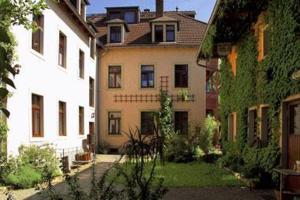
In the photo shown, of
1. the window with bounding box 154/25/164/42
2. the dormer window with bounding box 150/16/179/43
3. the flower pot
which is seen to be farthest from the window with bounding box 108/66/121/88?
the flower pot

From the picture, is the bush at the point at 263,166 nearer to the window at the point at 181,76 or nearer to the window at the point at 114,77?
the window at the point at 181,76

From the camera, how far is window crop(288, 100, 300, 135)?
Result: 33.4 ft

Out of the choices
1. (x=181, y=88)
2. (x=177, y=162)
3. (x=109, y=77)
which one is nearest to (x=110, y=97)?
(x=109, y=77)

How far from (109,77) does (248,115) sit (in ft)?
50.5

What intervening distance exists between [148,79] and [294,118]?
61.6 ft

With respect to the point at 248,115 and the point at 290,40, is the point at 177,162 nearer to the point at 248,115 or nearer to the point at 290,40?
the point at 248,115

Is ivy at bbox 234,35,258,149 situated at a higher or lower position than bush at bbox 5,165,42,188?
higher

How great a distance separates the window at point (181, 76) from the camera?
1121 inches

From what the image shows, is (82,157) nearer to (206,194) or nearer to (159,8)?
(206,194)

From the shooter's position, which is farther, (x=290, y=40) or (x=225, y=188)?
(x=225, y=188)

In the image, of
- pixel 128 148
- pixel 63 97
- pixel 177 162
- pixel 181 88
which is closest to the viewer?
pixel 128 148

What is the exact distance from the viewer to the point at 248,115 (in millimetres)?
14906

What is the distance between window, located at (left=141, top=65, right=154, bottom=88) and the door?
18.4 m

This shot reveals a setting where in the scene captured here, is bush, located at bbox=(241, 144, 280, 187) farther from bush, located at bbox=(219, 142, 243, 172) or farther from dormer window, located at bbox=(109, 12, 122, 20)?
dormer window, located at bbox=(109, 12, 122, 20)
